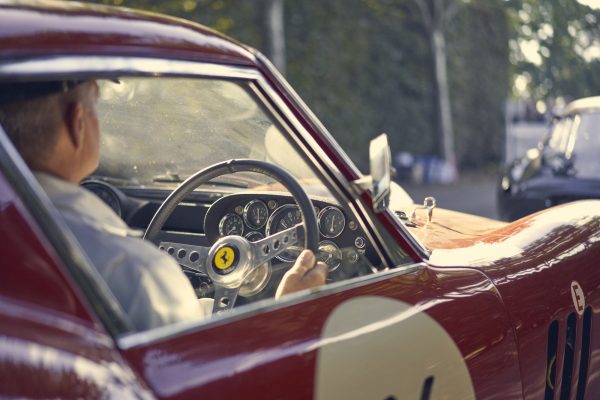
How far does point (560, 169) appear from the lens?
22.5 feet

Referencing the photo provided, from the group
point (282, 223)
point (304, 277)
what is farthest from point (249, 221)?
point (304, 277)

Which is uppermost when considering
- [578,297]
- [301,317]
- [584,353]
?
[301,317]

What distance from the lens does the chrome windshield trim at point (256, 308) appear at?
A: 143 centimetres

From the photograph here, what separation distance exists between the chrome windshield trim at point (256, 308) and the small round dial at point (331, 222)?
26 centimetres

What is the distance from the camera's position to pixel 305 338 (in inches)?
64.1

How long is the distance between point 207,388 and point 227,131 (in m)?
Answer: 1.09

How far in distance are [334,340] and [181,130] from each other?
1.18m

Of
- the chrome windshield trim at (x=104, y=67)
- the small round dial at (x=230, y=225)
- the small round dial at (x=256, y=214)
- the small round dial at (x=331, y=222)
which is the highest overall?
the chrome windshield trim at (x=104, y=67)

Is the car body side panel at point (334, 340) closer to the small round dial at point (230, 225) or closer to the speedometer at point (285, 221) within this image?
the speedometer at point (285, 221)

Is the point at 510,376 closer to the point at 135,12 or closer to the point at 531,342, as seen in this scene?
the point at 531,342

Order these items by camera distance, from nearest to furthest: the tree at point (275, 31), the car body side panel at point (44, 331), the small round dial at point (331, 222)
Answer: the car body side panel at point (44, 331)
the small round dial at point (331, 222)
the tree at point (275, 31)

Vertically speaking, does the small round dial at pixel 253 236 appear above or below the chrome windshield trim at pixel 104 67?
below

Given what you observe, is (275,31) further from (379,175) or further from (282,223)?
(379,175)

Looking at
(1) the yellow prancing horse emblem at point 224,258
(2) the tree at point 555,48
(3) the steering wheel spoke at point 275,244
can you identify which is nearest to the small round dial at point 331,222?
(3) the steering wheel spoke at point 275,244
